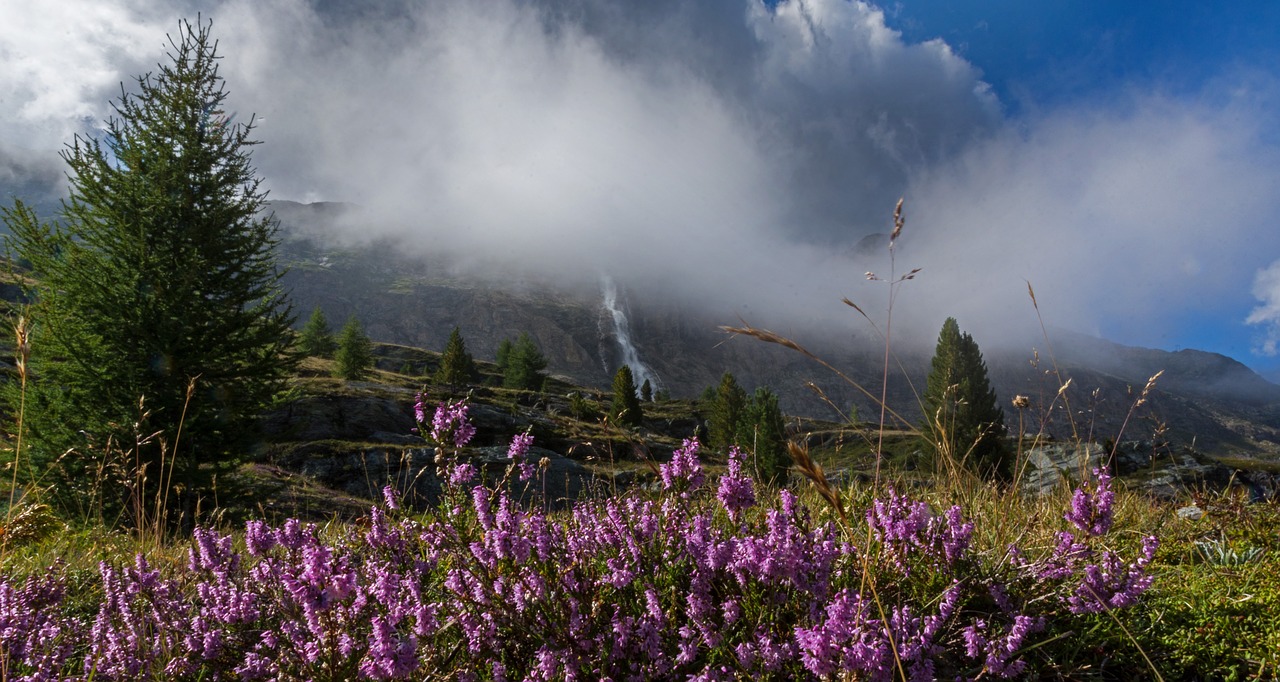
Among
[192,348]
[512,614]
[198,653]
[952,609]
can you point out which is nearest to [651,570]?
[512,614]

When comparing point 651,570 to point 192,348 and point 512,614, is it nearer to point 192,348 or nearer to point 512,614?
point 512,614

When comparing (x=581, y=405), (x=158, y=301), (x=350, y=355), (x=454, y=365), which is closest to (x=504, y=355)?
(x=454, y=365)

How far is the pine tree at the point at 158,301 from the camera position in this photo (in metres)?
9.99

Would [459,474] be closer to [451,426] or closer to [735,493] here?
[451,426]

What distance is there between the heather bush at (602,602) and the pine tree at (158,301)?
8.18 metres

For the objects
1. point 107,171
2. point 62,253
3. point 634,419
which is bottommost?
point 634,419

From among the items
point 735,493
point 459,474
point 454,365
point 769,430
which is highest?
point 454,365

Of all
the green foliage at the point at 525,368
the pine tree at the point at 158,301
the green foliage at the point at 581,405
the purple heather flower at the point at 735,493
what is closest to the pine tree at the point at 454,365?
the green foliage at the point at 525,368

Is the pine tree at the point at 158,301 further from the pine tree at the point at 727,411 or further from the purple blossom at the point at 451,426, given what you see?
the pine tree at the point at 727,411

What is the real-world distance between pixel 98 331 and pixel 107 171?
10.7 ft

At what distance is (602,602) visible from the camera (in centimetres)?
229

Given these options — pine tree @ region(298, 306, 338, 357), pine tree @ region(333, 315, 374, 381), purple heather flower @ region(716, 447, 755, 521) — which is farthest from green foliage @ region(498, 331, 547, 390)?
purple heather flower @ region(716, 447, 755, 521)

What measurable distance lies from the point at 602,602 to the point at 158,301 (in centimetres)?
1176

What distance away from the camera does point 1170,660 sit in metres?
2.38
